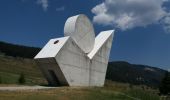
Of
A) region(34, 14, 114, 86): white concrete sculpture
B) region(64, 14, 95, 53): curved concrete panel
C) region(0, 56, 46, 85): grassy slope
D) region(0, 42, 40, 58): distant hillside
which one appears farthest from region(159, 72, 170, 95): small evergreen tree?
region(0, 42, 40, 58): distant hillside

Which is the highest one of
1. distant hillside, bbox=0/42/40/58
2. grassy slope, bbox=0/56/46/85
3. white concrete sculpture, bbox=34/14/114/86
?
distant hillside, bbox=0/42/40/58

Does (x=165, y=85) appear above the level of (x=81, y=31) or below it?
below

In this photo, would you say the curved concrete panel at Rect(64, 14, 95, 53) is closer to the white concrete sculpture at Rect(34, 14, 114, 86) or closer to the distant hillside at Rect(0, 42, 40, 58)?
the white concrete sculpture at Rect(34, 14, 114, 86)

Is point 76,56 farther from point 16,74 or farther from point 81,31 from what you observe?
point 16,74

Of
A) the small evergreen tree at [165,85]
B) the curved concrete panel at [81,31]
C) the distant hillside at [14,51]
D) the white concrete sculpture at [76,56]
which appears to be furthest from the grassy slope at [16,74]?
the distant hillside at [14,51]

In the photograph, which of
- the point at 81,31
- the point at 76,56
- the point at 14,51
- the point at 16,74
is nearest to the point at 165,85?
the point at 81,31

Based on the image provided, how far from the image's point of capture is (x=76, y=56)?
104 feet

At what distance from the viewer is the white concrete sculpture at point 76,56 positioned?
2967cm

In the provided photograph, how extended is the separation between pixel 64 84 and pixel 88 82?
376cm

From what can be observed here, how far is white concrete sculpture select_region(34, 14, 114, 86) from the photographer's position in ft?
97.3

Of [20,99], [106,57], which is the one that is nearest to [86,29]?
[106,57]

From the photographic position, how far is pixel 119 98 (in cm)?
2788

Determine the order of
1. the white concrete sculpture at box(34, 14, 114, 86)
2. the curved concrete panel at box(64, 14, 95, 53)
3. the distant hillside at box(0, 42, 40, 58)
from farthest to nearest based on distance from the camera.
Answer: the distant hillside at box(0, 42, 40, 58), the curved concrete panel at box(64, 14, 95, 53), the white concrete sculpture at box(34, 14, 114, 86)

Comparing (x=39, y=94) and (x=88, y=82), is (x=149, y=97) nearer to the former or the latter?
(x=88, y=82)
